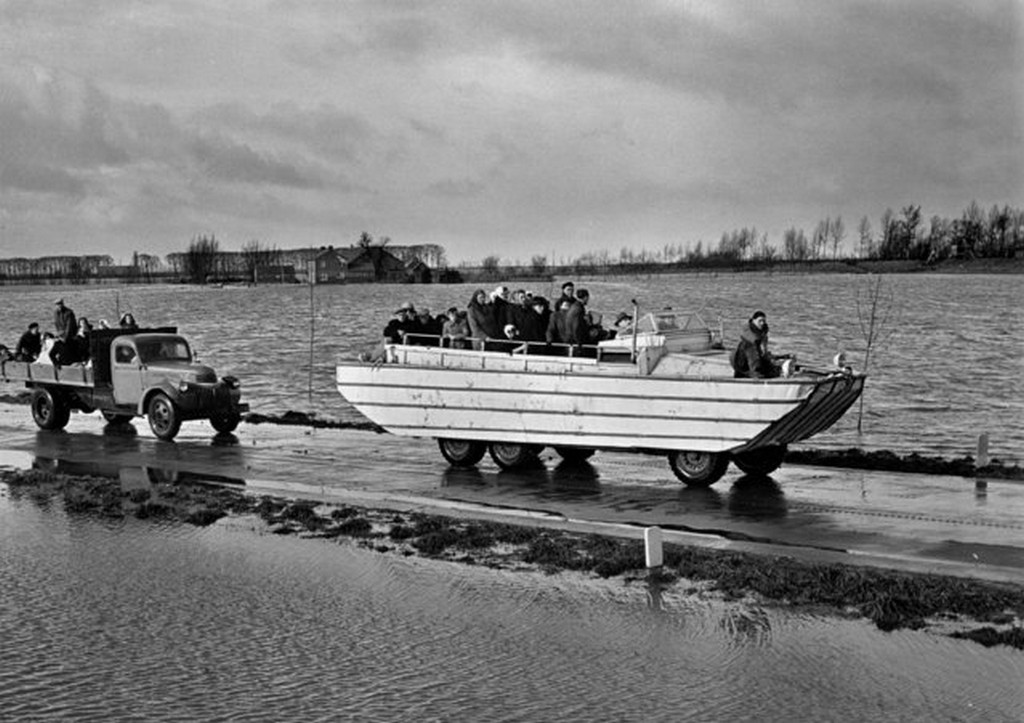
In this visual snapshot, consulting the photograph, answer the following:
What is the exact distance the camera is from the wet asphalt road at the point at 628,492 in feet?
42.5

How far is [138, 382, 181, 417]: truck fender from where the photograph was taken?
75.9ft

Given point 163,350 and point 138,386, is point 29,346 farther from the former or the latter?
point 138,386

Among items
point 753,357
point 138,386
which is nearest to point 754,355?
point 753,357

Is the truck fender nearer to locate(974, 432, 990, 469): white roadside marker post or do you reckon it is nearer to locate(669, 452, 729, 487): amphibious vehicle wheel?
locate(669, 452, 729, 487): amphibious vehicle wheel

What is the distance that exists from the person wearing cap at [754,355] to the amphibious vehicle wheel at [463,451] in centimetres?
447

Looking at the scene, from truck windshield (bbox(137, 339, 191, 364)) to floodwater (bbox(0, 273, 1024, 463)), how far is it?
657 centimetres

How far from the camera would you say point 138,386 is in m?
24.1

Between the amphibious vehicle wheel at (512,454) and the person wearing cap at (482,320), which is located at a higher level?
the person wearing cap at (482,320)

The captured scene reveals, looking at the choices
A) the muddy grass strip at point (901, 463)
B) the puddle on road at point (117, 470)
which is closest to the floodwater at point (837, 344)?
the muddy grass strip at point (901, 463)

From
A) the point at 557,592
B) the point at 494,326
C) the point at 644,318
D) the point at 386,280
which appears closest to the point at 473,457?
the point at 494,326

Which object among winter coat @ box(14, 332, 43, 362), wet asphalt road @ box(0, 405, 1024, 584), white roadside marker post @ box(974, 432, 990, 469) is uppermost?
winter coat @ box(14, 332, 43, 362)

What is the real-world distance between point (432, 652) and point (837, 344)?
172 ft

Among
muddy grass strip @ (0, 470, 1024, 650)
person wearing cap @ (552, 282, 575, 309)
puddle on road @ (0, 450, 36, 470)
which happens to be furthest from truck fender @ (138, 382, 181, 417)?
person wearing cap @ (552, 282, 575, 309)

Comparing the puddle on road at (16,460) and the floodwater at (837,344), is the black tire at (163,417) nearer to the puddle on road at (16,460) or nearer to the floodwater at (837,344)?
the puddle on road at (16,460)
